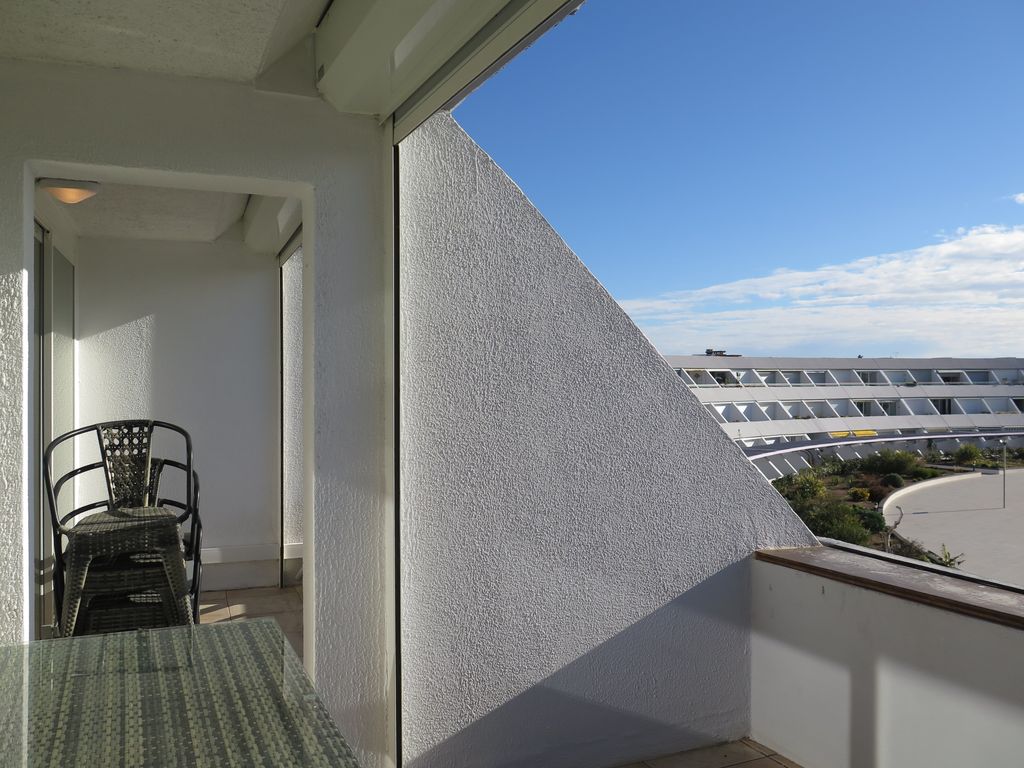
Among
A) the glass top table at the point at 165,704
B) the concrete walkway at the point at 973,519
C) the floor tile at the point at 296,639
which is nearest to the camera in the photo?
the glass top table at the point at 165,704

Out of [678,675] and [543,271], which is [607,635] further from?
[543,271]

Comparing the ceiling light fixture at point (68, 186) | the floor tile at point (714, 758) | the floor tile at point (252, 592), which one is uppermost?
the ceiling light fixture at point (68, 186)

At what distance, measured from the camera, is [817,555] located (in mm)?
3254

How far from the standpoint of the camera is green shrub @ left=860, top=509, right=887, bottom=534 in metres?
2.92

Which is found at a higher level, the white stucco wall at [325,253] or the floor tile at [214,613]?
the white stucco wall at [325,253]

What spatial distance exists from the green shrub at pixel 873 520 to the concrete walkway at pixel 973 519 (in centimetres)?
23

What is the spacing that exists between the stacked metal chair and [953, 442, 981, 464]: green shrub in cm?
240

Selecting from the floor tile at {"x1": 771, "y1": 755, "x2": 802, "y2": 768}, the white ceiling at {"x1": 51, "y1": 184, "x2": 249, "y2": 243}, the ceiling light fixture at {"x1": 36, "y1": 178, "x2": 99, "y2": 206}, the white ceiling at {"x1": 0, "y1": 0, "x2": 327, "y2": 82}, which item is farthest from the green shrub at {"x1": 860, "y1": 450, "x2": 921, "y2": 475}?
the white ceiling at {"x1": 51, "y1": 184, "x2": 249, "y2": 243}

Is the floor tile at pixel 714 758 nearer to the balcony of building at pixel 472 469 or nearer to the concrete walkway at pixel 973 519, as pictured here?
the balcony of building at pixel 472 469

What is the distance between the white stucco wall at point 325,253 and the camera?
2523 millimetres

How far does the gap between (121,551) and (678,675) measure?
213 cm

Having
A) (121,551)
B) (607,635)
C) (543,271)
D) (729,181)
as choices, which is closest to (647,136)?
(729,181)

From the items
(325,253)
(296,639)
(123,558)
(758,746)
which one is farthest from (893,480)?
(296,639)

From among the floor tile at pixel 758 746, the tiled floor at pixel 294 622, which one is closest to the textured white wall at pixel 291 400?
the tiled floor at pixel 294 622
